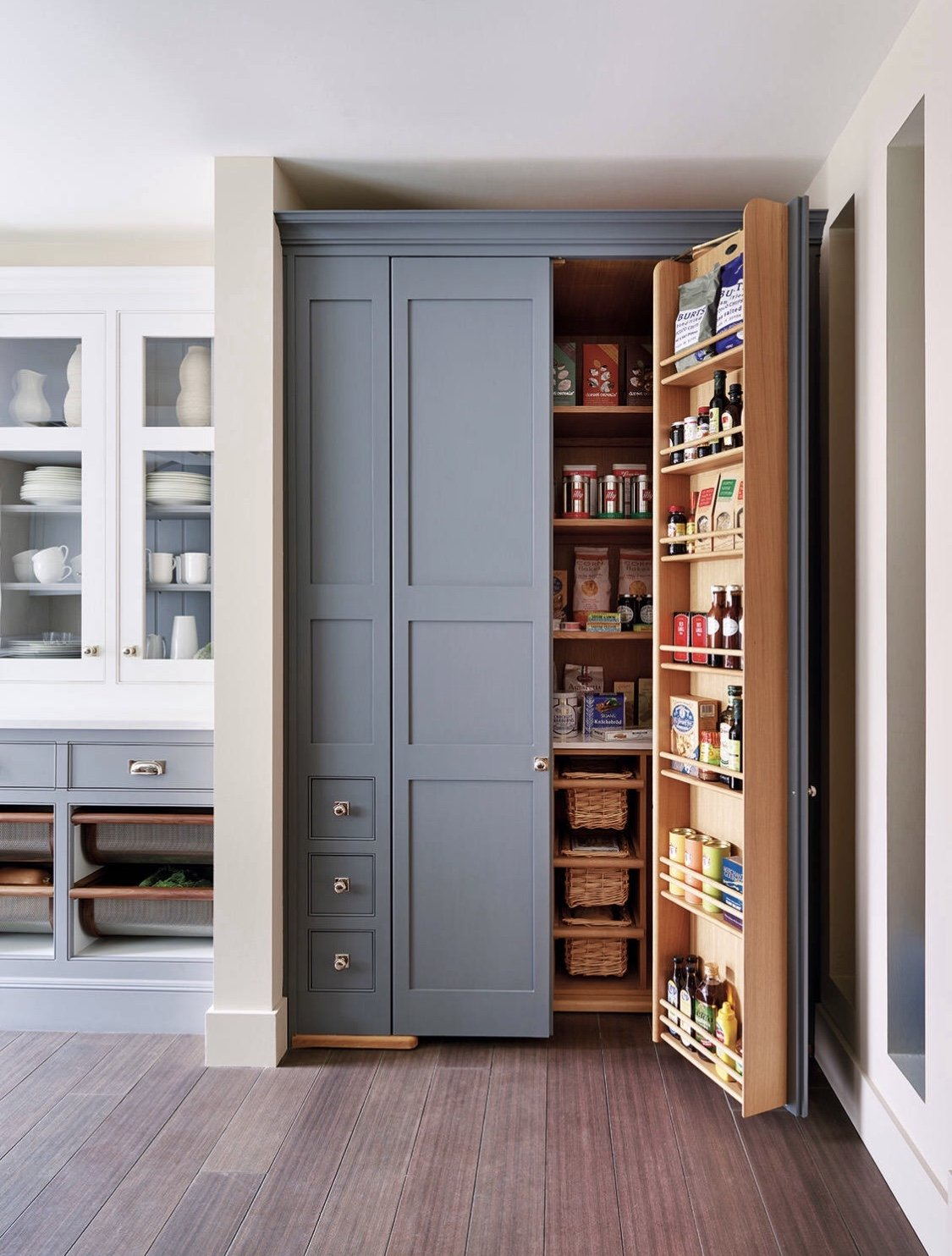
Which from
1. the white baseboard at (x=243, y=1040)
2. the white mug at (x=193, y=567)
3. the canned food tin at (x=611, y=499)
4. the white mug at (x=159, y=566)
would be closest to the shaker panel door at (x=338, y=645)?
the white baseboard at (x=243, y=1040)

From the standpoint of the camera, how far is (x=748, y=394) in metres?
2.20

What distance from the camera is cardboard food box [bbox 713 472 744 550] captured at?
234 centimetres

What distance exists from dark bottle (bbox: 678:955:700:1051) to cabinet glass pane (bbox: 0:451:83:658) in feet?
7.32

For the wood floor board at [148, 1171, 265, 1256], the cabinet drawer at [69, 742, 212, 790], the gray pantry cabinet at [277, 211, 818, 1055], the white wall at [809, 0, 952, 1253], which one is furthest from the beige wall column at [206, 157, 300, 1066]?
the white wall at [809, 0, 952, 1253]

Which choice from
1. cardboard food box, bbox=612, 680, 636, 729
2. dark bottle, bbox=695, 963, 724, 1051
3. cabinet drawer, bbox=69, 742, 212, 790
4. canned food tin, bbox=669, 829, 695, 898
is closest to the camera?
dark bottle, bbox=695, 963, 724, 1051

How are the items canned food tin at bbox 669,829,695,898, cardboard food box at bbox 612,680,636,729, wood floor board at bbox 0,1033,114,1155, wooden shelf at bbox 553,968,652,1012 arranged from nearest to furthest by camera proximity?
wood floor board at bbox 0,1033,114,1155 → canned food tin at bbox 669,829,695,898 → wooden shelf at bbox 553,968,652,1012 → cardboard food box at bbox 612,680,636,729

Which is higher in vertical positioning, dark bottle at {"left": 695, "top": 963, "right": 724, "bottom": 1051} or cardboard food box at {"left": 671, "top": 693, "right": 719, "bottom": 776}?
cardboard food box at {"left": 671, "top": 693, "right": 719, "bottom": 776}

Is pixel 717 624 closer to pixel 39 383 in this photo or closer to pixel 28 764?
pixel 28 764

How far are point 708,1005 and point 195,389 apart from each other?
8.18ft

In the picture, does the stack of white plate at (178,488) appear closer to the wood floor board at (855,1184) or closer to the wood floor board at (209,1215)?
the wood floor board at (209,1215)

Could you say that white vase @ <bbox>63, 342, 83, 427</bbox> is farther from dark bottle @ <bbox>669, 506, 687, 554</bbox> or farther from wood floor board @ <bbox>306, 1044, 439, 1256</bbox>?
wood floor board @ <bbox>306, 1044, 439, 1256</bbox>

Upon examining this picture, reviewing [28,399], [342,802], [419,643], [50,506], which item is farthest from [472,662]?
[28,399]

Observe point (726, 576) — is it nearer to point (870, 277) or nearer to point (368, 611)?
point (870, 277)

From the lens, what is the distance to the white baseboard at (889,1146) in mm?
1771
